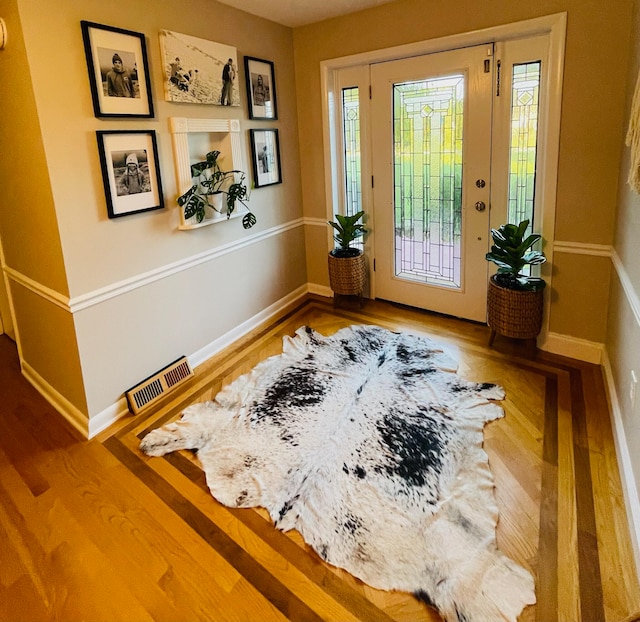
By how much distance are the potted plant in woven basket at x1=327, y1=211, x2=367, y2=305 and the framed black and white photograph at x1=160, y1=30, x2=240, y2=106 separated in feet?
4.14

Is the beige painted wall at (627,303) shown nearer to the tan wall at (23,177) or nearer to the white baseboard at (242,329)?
the white baseboard at (242,329)

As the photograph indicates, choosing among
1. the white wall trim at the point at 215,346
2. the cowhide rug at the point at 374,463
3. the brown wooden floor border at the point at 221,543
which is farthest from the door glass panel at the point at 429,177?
the brown wooden floor border at the point at 221,543

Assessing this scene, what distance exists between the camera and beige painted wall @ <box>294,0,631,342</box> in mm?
2459

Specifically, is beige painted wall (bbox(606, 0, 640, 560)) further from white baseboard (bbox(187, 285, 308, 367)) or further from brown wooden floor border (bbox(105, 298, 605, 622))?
white baseboard (bbox(187, 285, 308, 367))

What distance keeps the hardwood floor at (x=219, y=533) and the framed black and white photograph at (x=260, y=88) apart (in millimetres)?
2202

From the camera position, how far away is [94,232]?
2.34 metres

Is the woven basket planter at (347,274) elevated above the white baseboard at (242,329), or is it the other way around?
the woven basket planter at (347,274)

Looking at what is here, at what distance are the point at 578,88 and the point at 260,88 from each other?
213 cm

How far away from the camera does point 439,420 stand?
2.38 meters

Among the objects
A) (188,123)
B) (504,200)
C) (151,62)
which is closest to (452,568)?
(504,200)

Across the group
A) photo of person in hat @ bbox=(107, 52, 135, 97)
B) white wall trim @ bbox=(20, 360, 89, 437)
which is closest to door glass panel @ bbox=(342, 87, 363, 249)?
photo of person in hat @ bbox=(107, 52, 135, 97)

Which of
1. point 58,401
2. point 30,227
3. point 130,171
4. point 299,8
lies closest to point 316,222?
point 299,8

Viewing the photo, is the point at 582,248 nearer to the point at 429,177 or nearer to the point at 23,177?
the point at 429,177

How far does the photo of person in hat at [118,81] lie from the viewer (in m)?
2.29
